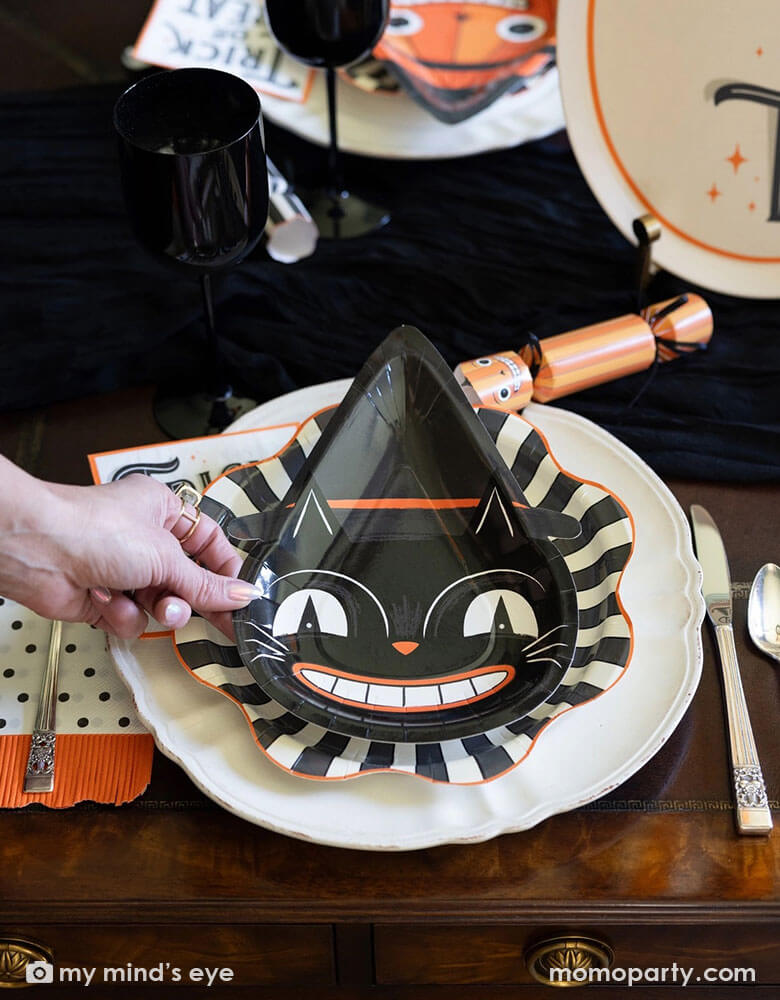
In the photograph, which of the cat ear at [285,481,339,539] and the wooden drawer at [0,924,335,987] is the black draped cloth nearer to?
the cat ear at [285,481,339,539]

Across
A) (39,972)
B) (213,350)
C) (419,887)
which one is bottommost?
(39,972)

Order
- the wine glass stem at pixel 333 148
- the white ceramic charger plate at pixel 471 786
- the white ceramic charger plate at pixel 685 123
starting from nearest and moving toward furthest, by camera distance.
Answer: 1. the white ceramic charger plate at pixel 471 786
2. the white ceramic charger plate at pixel 685 123
3. the wine glass stem at pixel 333 148

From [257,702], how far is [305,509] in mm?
131

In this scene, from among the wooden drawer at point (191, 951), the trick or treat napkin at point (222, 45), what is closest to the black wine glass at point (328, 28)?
the trick or treat napkin at point (222, 45)

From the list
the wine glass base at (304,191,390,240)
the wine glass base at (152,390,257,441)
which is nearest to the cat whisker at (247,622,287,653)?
the wine glass base at (152,390,257,441)

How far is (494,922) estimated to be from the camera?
57cm

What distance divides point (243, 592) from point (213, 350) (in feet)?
0.78

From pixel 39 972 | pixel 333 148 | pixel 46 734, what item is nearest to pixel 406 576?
pixel 46 734

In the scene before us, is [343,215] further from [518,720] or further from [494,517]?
[518,720]

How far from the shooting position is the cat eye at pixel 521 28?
37.5 inches

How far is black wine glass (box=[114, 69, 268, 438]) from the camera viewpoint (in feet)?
2.02

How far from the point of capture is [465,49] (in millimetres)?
943

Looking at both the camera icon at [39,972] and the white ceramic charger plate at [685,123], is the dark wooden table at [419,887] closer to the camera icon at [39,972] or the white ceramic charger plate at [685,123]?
the camera icon at [39,972]

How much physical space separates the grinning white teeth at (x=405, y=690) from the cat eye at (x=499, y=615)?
0.03 m
